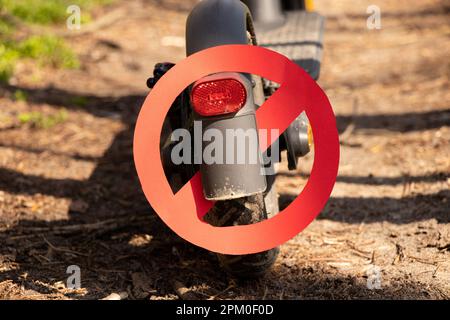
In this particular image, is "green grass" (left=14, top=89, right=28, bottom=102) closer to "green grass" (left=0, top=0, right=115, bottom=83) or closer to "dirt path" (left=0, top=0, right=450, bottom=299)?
"dirt path" (left=0, top=0, right=450, bottom=299)

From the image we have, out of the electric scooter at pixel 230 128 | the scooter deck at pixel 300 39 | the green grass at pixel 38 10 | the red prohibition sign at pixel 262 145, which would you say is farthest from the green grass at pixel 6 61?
the red prohibition sign at pixel 262 145

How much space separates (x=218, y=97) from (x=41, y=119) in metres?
3.00

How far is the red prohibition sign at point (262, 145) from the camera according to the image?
232 cm

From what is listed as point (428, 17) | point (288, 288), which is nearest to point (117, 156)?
point (288, 288)

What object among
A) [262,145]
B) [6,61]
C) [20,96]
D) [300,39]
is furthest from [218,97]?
[6,61]

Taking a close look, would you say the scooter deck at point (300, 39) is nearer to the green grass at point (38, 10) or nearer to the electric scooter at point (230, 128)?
the electric scooter at point (230, 128)

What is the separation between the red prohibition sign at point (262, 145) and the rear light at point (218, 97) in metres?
0.04

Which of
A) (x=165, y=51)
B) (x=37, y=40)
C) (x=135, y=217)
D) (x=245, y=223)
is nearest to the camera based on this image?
(x=245, y=223)

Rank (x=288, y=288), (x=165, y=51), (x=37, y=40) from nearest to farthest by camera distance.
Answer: (x=288, y=288) < (x=37, y=40) < (x=165, y=51)

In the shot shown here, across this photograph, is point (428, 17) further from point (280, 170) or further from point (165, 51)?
point (280, 170)

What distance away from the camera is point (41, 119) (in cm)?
504

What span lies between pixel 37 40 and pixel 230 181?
450 cm

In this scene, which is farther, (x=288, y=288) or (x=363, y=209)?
(x=363, y=209)

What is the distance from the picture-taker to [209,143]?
2.40m
